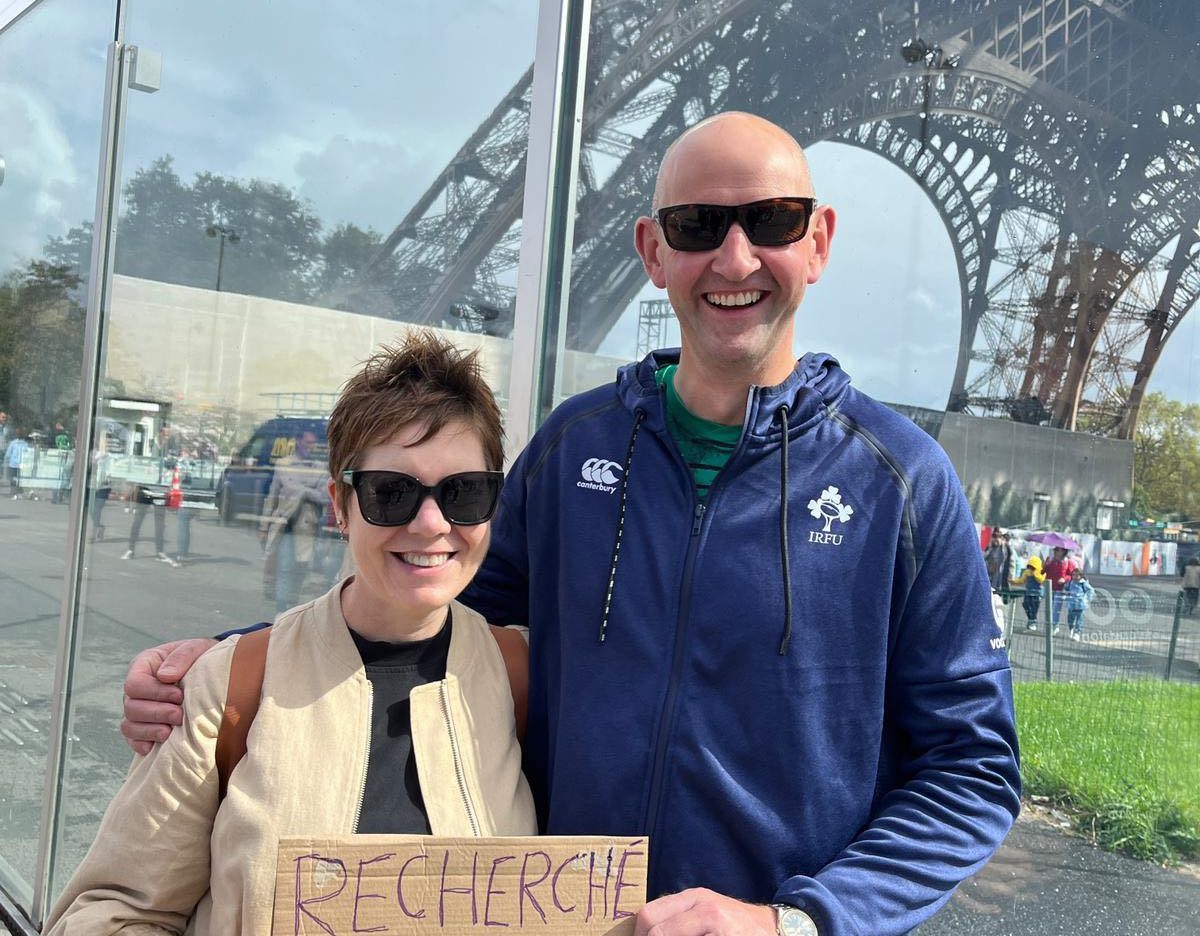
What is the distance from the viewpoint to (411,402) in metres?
1.73

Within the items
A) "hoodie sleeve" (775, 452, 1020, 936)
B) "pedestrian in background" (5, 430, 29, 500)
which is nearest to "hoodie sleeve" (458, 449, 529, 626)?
"hoodie sleeve" (775, 452, 1020, 936)

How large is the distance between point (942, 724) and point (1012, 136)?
1070 millimetres

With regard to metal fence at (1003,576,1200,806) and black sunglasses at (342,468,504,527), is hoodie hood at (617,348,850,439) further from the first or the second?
metal fence at (1003,576,1200,806)

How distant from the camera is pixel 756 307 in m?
1.67

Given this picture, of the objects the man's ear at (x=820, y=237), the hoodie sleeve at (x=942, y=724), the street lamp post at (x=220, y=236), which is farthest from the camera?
the street lamp post at (x=220, y=236)

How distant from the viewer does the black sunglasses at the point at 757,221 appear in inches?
65.5

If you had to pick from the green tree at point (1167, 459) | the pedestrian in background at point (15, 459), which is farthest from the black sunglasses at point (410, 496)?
the pedestrian in background at point (15, 459)

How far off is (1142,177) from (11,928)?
4.93 meters

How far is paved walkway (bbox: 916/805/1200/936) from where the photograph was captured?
1.78 metres

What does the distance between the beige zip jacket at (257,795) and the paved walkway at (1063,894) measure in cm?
88

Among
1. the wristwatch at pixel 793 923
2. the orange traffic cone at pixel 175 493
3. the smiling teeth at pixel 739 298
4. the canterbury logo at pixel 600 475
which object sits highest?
the smiling teeth at pixel 739 298

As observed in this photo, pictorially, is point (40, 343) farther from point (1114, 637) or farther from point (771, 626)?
point (1114, 637)

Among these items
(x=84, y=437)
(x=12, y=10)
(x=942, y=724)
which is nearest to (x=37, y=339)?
(x=84, y=437)

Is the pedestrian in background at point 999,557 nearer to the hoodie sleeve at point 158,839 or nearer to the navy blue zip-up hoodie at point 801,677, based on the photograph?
the navy blue zip-up hoodie at point 801,677
